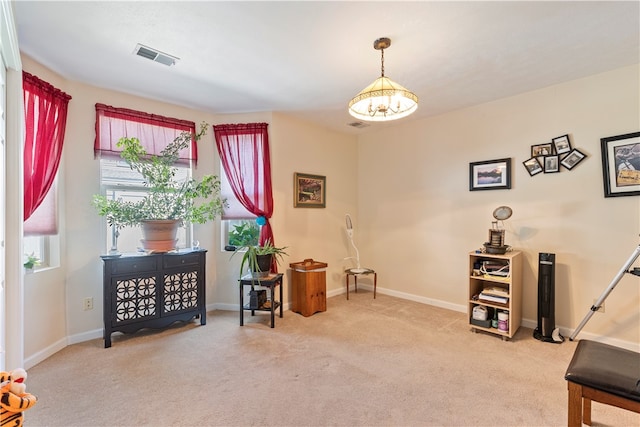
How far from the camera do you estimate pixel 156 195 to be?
2955 millimetres

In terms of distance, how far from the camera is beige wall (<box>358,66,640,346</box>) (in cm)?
266

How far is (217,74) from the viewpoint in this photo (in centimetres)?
271

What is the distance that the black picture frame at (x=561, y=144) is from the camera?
114 inches

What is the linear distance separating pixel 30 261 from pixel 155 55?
2.03 metres

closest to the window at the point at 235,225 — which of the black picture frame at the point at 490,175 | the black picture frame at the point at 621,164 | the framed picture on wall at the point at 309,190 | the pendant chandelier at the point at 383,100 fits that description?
the framed picture on wall at the point at 309,190

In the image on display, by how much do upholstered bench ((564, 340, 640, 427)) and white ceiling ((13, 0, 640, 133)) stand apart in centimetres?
210

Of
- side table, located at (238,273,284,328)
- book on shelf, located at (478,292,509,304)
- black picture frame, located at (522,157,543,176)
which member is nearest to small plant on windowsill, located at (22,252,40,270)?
side table, located at (238,273,284,328)

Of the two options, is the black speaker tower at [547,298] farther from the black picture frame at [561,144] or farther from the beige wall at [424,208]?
the black picture frame at [561,144]

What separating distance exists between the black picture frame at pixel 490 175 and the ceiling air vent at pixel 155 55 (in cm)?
333

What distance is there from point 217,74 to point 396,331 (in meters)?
3.08

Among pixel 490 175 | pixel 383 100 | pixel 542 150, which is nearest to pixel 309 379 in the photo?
pixel 383 100

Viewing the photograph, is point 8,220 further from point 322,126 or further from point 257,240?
point 322,126

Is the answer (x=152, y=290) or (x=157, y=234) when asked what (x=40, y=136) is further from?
(x=152, y=290)

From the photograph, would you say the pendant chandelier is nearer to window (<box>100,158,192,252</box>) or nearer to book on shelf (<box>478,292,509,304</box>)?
book on shelf (<box>478,292,509,304</box>)
